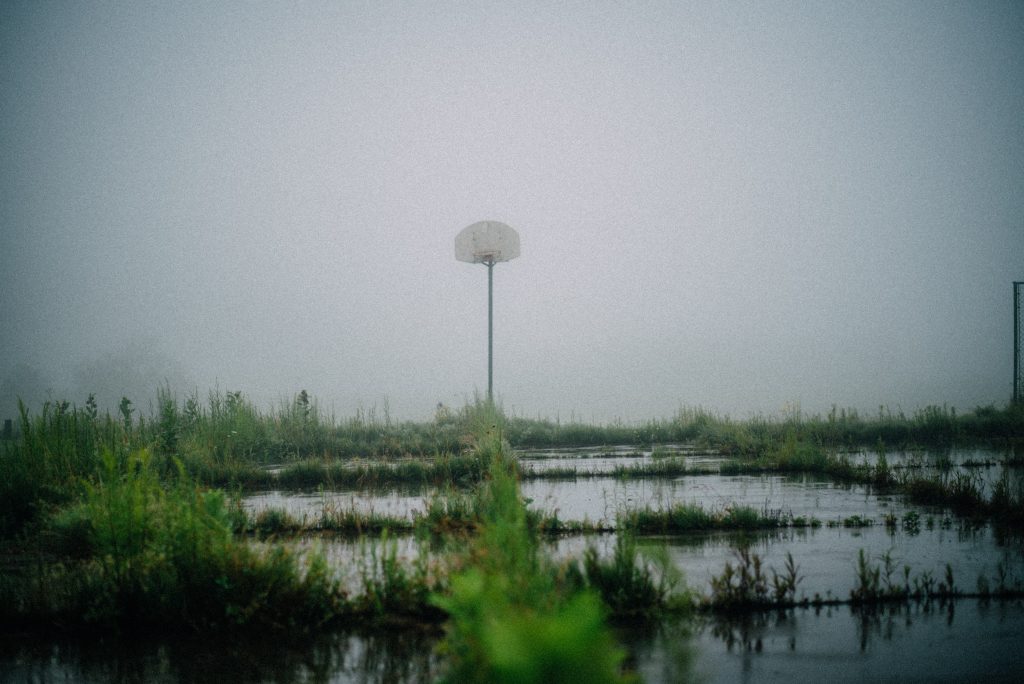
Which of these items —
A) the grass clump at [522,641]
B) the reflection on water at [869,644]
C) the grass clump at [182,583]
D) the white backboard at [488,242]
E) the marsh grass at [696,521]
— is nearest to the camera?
the grass clump at [522,641]

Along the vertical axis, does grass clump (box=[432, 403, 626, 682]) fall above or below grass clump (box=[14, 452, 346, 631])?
above

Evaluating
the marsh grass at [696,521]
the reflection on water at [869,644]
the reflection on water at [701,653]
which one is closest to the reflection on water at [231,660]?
the reflection on water at [701,653]

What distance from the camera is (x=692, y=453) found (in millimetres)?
13094

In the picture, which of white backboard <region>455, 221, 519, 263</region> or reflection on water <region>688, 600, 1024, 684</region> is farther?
white backboard <region>455, 221, 519, 263</region>

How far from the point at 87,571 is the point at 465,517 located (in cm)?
289

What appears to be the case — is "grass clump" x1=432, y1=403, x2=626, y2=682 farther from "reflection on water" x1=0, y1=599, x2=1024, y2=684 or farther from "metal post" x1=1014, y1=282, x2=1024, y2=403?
"metal post" x1=1014, y1=282, x2=1024, y2=403

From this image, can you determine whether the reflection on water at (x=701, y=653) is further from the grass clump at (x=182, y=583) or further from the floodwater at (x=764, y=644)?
the grass clump at (x=182, y=583)

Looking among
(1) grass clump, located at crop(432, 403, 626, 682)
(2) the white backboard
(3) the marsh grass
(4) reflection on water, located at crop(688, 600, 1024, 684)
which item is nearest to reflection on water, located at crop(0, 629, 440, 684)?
(4) reflection on water, located at crop(688, 600, 1024, 684)

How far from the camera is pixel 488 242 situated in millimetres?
16078

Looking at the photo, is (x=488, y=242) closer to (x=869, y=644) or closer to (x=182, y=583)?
(x=182, y=583)

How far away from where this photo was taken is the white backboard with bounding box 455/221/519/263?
16094mm

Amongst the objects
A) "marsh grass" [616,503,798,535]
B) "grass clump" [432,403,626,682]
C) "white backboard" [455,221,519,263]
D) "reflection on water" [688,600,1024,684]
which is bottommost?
"reflection on water" [688,600,1024,684]

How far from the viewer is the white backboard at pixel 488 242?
16.1 metres

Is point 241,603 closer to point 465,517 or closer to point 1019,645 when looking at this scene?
point 465,517
